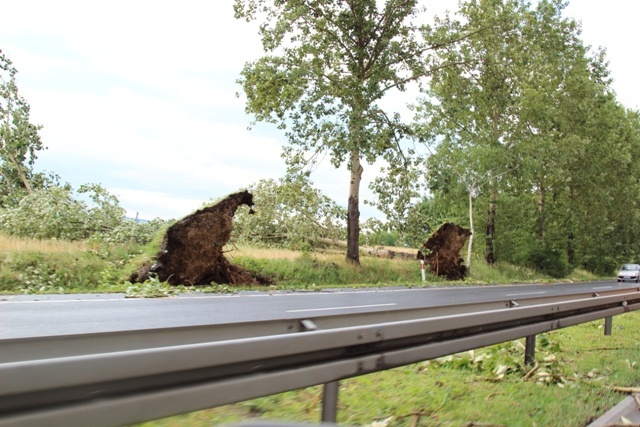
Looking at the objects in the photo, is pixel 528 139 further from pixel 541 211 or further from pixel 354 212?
pixel 354 212

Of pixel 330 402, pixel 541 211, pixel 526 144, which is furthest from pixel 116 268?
pixel 541 211

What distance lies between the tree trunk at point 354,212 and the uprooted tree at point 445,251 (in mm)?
4184

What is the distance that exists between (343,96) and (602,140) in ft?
91.0

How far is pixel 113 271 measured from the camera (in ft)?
48.8

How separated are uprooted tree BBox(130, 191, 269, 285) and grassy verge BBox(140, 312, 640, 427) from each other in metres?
10.7

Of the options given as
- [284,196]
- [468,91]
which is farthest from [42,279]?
[468,91]

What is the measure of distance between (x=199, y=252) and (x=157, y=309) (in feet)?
21.8

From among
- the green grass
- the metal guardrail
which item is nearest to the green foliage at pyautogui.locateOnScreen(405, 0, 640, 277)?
the green grass

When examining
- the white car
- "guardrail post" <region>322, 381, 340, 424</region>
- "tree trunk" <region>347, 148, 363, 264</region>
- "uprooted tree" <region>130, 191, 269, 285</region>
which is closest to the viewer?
"guardrail post" <region>322, 381, 340, 424</region>

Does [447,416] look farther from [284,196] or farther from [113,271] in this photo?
[284,196]

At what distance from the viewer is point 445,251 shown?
2670 centimetres

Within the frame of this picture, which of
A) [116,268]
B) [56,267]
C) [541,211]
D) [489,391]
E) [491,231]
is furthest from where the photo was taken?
[541,211]

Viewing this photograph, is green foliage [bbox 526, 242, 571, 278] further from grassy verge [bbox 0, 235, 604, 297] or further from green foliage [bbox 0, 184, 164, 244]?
green foliage [bbox 0, 184, 164, 244]

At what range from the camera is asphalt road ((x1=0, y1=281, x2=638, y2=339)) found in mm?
7559
